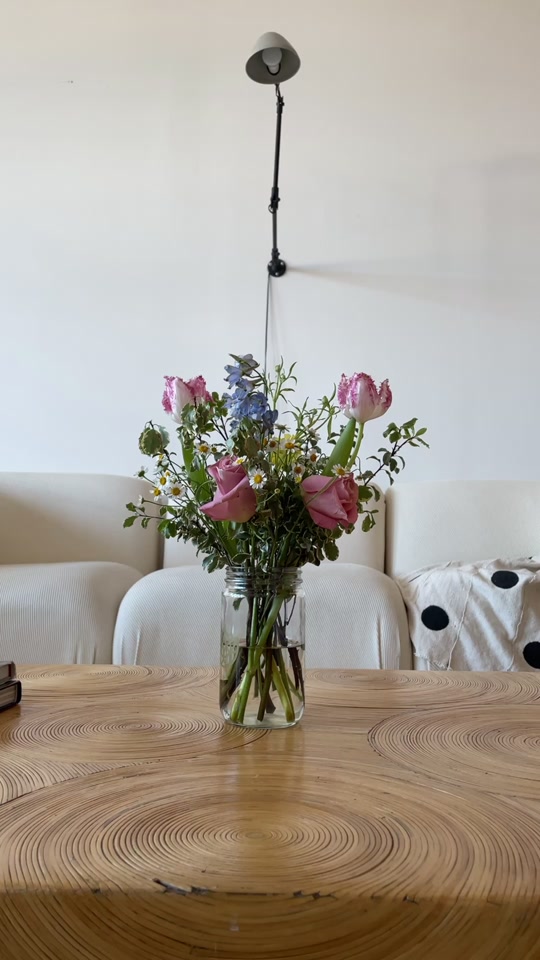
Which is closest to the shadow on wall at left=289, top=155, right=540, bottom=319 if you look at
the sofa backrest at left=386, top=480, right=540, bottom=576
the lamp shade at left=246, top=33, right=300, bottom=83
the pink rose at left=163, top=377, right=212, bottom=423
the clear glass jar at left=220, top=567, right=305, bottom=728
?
the lamp shade at left=246, top=33, right=300, bottom=83

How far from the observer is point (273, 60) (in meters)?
2.70

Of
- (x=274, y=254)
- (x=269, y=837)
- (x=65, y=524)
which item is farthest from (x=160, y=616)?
(x=274, y=254)

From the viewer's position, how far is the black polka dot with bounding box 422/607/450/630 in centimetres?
196

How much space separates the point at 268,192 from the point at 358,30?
2.34ft

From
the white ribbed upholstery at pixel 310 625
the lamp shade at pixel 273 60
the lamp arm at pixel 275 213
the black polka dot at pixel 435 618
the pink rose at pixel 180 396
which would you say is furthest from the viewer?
the lamp arm at pixel 275 213

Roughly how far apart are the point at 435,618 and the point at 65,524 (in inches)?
49.1

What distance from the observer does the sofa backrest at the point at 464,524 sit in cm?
255

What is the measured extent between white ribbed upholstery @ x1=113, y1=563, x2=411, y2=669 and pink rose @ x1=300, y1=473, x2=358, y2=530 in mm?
1056

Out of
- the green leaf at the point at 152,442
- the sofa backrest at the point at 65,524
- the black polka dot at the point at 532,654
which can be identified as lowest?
the black polka dot at the point at 532,654

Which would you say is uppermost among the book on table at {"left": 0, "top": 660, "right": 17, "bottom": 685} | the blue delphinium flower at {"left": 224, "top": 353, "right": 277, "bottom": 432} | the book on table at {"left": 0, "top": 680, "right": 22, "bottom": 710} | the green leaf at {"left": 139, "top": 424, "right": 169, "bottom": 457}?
the blue delphinium flower at {"left": 224, "top": 353, "right": 277, "bottom": 432}

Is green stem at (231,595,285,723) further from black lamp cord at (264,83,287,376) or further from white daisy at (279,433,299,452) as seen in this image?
black lamp cord at (264,83,287,376)

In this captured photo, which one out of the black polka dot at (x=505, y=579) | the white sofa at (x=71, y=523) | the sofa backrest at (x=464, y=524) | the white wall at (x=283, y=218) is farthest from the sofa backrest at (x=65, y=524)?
the black polka dot at (x=505, y=579)

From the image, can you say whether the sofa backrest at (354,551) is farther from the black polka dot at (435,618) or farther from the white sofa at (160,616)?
the black polka dot at (435,618)

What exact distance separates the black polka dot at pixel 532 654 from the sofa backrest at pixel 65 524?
1.23m
